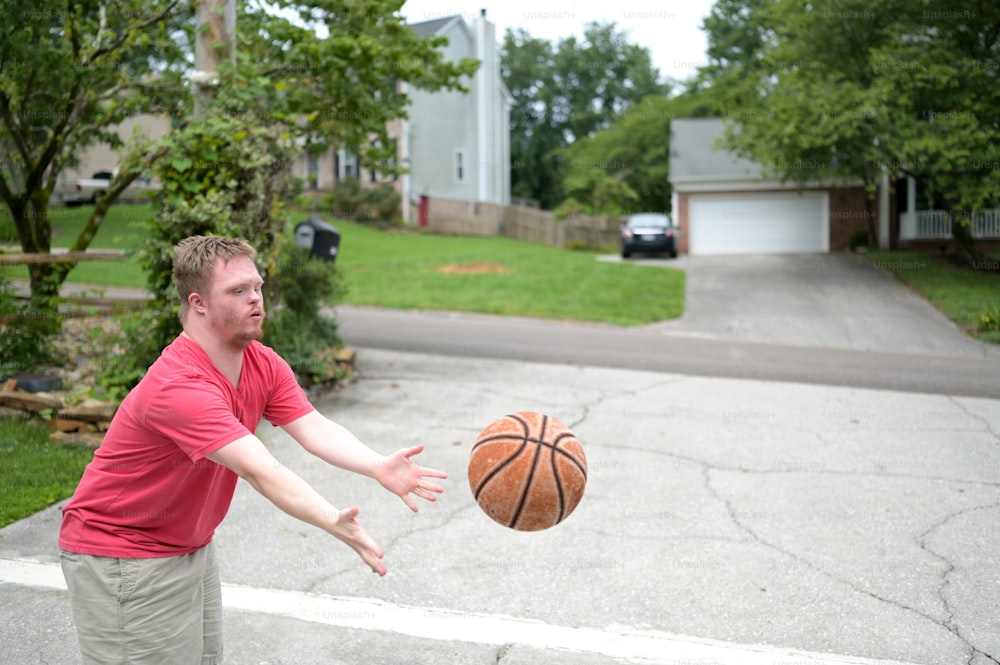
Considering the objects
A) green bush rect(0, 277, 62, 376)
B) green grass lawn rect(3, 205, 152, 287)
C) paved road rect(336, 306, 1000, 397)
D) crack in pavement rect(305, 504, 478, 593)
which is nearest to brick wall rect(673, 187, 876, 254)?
paved road rect(336, 306, 1000, 397)

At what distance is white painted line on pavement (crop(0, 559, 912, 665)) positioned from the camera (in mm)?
4262

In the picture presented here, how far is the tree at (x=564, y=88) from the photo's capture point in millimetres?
62906

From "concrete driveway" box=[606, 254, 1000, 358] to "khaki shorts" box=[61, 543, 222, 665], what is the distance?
14504mm

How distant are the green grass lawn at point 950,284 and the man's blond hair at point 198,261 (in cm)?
1618

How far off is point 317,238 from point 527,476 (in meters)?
8.22

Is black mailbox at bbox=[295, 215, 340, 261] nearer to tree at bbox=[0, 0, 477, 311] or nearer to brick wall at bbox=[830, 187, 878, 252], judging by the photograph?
tree at bbox=[0, 0, 477, 311]

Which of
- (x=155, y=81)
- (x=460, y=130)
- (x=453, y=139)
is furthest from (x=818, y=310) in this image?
(x=460, y=130)

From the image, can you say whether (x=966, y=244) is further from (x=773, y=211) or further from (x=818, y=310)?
(x=773, y=211)

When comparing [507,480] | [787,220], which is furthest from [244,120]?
[787,220]

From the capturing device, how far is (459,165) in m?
44.3

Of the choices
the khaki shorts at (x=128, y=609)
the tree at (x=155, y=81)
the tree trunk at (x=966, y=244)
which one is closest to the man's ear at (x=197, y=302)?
the khaki shorts at (x=128, y=609)

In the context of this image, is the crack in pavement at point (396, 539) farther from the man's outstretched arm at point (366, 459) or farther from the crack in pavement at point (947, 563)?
the crack in pavement at point (947, 563)

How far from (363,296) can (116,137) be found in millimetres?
8248

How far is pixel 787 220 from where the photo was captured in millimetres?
31938
